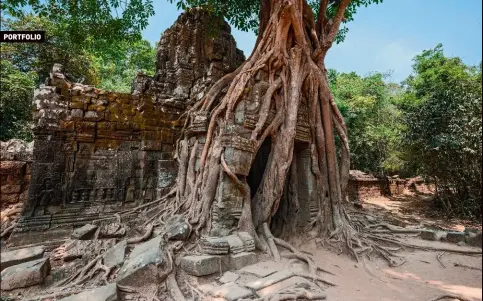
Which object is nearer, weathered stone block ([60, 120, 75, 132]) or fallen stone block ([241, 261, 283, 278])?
fallen stone block ([241, 261, 283, 278])

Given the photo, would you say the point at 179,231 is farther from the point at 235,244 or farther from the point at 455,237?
the point at 455,237

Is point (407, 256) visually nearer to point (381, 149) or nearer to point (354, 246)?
point (354, 246)

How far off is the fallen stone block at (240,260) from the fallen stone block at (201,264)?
0.13 metres

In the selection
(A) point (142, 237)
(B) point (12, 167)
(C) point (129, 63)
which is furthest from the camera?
(C) point (129, 63)

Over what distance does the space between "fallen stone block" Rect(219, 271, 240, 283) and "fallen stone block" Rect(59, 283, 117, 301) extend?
1015 millimetres

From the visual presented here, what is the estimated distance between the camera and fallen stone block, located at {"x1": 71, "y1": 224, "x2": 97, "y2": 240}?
11.6ft

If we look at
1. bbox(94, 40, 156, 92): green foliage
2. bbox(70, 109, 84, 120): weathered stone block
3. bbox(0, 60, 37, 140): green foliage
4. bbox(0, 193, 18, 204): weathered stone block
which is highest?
bbox(94, 40, 156, 92): green foliage

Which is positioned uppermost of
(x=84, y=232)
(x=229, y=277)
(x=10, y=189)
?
(x=10, y=189)

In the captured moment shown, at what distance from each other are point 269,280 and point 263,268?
344 mm

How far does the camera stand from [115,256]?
2.98 metres

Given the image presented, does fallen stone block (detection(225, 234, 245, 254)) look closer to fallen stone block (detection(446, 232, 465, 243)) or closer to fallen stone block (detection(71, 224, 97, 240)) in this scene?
fallen stone block (detection(71, 224, 97, 240))

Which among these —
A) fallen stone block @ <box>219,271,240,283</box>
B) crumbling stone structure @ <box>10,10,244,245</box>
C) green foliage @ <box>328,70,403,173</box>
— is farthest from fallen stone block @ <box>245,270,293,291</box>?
green foliage @ <box>328,70,403,173</box>

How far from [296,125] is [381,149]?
33.3ft

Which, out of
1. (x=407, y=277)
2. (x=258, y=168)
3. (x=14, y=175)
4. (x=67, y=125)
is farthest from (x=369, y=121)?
(x=14, y=175)
